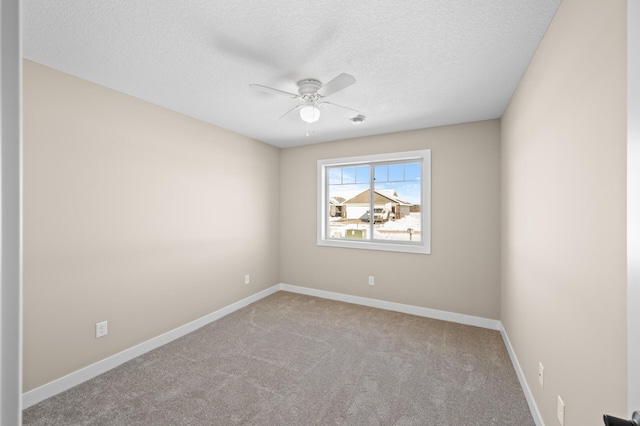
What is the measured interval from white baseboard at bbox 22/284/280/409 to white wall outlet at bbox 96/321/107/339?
22cm

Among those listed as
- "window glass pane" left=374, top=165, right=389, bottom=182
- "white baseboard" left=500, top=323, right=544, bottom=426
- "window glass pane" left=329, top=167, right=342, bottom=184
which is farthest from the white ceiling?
"white baseboard" left=500, top=323, right=544, bottom=426

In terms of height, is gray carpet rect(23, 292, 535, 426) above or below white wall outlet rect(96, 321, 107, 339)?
below

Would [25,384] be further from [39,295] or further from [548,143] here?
[548,143]

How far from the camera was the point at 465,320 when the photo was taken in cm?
351

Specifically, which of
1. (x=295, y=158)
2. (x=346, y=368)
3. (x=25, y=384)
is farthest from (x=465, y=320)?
(x=25, y=384)

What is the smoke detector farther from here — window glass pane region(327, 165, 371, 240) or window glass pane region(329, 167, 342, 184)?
window glass pane region(329, 167, 342, 184)

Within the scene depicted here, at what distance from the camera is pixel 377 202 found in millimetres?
4285

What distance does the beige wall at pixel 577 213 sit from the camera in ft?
3.45

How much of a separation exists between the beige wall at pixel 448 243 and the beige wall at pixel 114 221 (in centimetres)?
174

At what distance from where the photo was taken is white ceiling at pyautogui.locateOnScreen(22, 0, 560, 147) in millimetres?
1584

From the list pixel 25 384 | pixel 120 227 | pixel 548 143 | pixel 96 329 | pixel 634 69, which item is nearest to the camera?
pixel 634 69

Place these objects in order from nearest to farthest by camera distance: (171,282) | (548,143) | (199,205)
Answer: (548,143)
(171,282)
(199,205)

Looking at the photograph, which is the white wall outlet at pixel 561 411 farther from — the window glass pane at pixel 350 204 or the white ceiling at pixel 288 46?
the window glass pane at pixel 350 204

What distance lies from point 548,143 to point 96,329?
3629 millimetres
